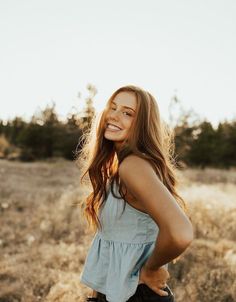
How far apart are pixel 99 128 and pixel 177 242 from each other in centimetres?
76

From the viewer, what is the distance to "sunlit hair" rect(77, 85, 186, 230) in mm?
1675

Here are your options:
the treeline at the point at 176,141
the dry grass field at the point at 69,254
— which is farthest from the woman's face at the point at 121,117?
the treeline at the point at 176,141

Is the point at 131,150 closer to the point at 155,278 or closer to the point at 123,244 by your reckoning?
the point at 123,244

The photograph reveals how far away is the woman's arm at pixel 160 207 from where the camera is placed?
4.63 ft

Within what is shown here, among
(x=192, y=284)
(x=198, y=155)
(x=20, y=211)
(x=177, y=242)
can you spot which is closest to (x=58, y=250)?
(x=192, y=284)

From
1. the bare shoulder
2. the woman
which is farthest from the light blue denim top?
the bare shoulder

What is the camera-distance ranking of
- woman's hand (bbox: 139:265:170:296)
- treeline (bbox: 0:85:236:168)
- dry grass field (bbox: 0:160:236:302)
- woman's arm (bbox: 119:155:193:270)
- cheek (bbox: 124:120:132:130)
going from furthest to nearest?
treeline (bbox: 0:85:236:168) → dry grass field (bbox: 0:160:236:302) → cheek (bbox: 124:120:132:130) → woman's hand (bbox: 139:265:170:296) → woman's arm (bbox: 119:155:193:270)

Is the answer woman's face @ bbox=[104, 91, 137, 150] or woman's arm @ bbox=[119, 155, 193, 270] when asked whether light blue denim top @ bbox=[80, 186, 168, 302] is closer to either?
woman's arm @ bbox=[119, 155, 193, 270]

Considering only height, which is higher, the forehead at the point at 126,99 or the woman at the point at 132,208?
the forehead at the point at 126,99

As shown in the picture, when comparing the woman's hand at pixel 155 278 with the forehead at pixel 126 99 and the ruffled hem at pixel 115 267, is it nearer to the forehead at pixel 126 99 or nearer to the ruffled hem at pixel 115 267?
the ruffled hem at pixel 115 267

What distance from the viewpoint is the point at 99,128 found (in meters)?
1.98

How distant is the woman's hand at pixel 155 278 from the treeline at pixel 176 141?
23418 mm

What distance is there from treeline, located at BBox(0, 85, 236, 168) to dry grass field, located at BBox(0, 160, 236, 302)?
16779 millimetres

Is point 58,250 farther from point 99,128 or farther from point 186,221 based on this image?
point 186,221
